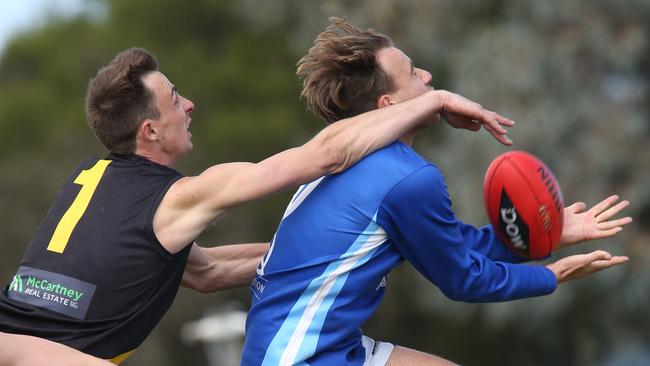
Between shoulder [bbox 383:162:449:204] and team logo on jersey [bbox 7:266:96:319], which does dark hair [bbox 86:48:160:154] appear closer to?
team logo on jersey [bbox 7:266:96:319]

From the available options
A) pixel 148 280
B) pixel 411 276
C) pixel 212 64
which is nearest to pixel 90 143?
pixel 212 64

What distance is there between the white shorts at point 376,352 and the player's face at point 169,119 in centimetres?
123

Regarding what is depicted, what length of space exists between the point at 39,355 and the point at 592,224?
8.45ft

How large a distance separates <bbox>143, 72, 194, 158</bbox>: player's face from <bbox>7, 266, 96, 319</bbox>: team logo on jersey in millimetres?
778

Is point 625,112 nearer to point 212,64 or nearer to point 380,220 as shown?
point 212,64

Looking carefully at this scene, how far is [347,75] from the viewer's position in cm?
559

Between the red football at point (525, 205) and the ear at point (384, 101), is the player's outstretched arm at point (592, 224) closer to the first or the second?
the red football at point (525, 205)

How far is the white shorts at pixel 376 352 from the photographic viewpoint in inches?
212

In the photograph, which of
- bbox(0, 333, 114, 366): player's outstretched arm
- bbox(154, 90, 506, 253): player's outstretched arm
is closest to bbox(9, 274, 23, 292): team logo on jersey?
bbox(0, 333, 114, 366): player's outstretched arm

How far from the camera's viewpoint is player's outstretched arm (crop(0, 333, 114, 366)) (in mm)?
5031

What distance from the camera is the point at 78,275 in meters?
5.30

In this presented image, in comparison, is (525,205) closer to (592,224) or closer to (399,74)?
(592,224)

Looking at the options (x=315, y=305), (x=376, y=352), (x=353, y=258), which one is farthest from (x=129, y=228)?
(x=376, y=352)

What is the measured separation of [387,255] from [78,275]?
4.31 feet
